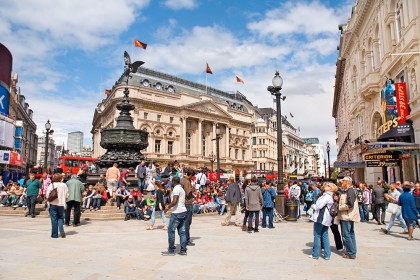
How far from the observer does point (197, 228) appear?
1132 cm

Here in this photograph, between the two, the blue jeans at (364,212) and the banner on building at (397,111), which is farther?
the banner on building at (397,111)

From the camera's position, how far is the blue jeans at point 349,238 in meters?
7.04

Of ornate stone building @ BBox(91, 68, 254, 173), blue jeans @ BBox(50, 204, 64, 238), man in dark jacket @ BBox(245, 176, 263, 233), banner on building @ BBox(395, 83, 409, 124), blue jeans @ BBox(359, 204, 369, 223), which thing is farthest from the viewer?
ornate stone building @ BBox(91, 68, 254, 173)

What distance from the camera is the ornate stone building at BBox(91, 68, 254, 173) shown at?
2304 inches

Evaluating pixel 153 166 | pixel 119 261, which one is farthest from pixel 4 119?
pixel 119 261

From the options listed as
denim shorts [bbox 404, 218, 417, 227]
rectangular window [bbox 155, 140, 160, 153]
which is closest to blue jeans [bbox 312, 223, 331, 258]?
denim shorts [bbox 404, 218, 417, 227]

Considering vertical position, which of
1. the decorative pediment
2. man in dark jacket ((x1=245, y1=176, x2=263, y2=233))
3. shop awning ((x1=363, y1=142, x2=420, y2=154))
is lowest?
man in dark jacket ((x1=245, y1=176, x2=263, y2=233))

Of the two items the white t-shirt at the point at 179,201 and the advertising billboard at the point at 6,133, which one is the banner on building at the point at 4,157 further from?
the white t-shirt at the point at 179,201

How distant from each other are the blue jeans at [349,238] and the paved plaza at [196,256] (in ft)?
0.75

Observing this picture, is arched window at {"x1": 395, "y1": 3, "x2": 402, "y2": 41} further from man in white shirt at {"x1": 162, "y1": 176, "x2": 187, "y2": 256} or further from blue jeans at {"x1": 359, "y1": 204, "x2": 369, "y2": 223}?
man in white shirt at {"x1": 162, "y1": 176, "x2": 187, "y2": 256}

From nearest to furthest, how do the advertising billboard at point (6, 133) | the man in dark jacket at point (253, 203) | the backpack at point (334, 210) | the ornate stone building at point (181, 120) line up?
1. the backpack at point (334, 210)
2. the man in dark jacket at point (253, 203)
3. the advertising billboard at point (6, 133)
4. the ornate stone building at point (181, 120)

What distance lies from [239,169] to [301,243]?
66205 mm

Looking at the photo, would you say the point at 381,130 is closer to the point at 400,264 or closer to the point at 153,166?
the point at 153,166

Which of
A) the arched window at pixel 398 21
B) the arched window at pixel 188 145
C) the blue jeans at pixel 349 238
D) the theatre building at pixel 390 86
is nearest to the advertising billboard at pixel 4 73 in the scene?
the blue jeans at pixel 349 238
